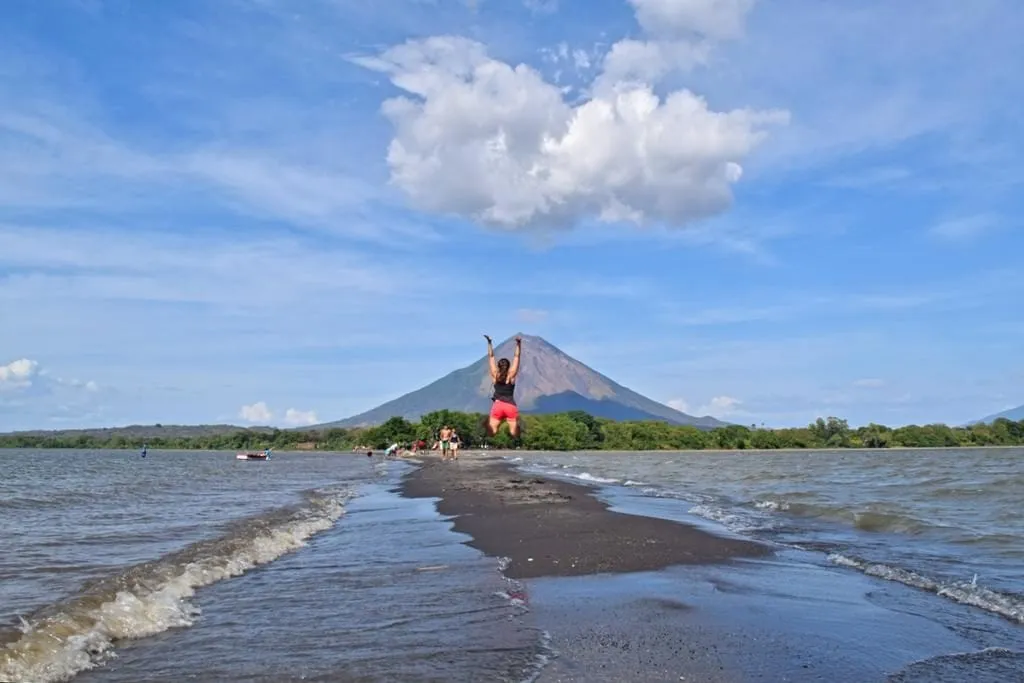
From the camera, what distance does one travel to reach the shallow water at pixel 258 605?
7.19 m

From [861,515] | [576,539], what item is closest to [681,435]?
[861,515]

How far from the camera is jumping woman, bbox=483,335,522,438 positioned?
11680mm

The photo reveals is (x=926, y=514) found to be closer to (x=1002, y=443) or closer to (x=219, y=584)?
(x=219, y=584)

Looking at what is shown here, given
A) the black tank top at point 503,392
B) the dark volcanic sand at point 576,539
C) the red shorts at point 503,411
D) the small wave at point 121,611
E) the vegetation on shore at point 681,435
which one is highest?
the vegetation on shore at point 681,435

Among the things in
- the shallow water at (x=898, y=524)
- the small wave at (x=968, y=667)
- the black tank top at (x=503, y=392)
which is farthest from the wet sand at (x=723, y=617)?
the black tank top at (x=503, y=392)

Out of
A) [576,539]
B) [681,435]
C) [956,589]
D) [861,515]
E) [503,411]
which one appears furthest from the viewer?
[681,435]

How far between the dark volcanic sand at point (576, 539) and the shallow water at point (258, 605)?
81 centimetres

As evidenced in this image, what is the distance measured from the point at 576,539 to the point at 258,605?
22.1 ft

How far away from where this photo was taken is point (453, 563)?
1284 cm

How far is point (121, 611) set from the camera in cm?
927

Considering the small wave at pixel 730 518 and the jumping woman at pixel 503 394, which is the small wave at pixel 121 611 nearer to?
the jumping woman at pixel 503 394

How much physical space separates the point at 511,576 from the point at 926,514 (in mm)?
15489

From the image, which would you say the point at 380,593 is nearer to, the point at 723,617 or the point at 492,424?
the point at 492,424

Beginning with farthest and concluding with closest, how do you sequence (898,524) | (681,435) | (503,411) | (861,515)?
(681,435) → (861,515) → (898,524) → (503,411)
